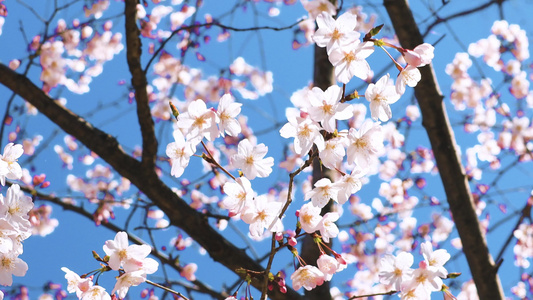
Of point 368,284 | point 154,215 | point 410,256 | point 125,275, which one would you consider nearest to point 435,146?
point 410,256

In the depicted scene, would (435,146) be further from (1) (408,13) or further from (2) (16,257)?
(2) (16,257)

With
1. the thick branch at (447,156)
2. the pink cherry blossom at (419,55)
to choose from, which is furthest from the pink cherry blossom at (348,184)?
the thick branch at (447,156)

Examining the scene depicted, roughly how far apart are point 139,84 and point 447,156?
4.62 feet

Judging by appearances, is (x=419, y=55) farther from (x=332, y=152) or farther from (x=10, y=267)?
(x=10, y=267)

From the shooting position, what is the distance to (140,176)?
7.18 ft

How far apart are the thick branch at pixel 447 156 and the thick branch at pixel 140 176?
793 millimetres

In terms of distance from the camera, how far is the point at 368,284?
178 inches

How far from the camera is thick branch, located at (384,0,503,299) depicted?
2158mm

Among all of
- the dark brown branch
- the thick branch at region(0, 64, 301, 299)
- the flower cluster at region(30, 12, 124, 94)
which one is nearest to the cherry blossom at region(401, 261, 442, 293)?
the thick branch at region(0, 64, 301, 299)

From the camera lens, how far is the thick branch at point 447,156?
216 cm

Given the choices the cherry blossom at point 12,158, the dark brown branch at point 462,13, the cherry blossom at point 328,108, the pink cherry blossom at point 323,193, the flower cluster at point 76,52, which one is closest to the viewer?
the cherry blossom at point 328,108

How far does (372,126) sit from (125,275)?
2.21 ft

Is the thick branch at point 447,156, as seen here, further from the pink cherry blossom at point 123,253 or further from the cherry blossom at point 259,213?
the pink cherry blossom at point 123,253

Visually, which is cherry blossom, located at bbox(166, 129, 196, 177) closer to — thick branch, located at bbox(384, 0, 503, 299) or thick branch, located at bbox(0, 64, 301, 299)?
thick branch, located at bbox(0, 64, 301, 299)
